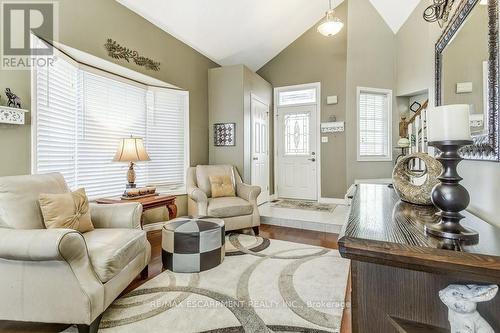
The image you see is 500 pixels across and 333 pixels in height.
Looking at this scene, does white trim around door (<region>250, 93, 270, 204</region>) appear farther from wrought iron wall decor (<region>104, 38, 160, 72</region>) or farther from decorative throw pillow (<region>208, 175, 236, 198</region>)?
wrought iron wall decor (<region>104, 38, 160, 72</region>)

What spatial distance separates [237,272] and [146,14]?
3197mm

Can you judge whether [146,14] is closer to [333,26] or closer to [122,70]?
[122,70]

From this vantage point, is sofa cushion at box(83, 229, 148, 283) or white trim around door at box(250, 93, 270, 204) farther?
white trim around door at box(250, 93, 270, 204)

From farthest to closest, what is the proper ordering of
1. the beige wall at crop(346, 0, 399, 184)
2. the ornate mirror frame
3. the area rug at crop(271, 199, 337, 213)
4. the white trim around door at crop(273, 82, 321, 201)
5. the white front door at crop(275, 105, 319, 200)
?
the white front door at crop(275, 105, 319, 200), the white trim around door at crop(273, 82, 321, 201), the beige wall at crop(346, 0, 399, 184), the area rug at crop(271, 199, 337, 213), the ornate mirror frame

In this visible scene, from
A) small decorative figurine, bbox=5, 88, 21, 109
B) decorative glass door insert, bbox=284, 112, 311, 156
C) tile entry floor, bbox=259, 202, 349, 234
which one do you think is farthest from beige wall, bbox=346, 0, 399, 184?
small decorative figurine, bbox=5, 88, 21, 109

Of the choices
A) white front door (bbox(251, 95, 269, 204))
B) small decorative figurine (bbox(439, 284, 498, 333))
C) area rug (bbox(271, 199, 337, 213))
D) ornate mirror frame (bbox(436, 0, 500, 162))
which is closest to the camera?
small decorative figurine (bbox(439, 284, 498, 333))

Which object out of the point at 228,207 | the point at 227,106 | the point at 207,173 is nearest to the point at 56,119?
the point at 207,173

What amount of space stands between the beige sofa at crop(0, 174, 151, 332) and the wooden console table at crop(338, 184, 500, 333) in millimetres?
1412

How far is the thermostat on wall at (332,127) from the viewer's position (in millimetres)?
4918

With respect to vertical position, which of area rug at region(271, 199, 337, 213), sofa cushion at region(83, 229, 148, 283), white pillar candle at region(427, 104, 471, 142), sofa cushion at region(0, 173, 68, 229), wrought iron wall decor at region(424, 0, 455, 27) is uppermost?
wrought iron wall decor at region(424, 0, 455, 27)

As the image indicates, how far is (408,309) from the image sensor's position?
83cm

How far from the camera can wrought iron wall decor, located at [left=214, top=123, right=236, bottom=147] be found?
4301 mm

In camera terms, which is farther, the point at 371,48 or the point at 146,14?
the point at 371,48

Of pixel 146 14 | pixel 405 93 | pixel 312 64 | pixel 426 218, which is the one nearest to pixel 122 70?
pixel 146 14
